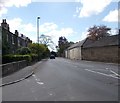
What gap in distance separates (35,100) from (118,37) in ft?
170

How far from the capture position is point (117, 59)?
5503 cm

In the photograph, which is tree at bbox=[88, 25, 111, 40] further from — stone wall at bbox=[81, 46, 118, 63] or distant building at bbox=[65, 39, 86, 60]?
stone wall at bbox=[81, 46, 118, 63]

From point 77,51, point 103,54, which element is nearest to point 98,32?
point 77,51

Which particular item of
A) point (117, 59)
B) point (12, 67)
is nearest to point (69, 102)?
point (12, 67)

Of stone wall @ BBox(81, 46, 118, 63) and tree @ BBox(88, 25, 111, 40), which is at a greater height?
tree @ BBox(88, 25, 111, 40)

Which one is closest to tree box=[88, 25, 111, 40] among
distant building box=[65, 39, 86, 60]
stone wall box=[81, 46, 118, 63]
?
distant building box=[65, 39, 86, 60]

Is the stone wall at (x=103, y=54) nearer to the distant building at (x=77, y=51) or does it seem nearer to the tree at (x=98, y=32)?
the distant building at (x=77, y=51)

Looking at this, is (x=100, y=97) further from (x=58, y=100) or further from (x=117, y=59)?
(x=117, y=59)

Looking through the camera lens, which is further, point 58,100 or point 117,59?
point 117,59

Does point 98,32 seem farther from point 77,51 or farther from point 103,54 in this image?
point 103,54

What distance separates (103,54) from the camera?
2475 inches

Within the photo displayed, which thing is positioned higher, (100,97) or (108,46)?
(108,46)

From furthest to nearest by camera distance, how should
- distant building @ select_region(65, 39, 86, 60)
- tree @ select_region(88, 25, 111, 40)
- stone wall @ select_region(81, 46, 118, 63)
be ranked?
1. tree @ select_region(88, 25, 111, 40)
2. distant building @ select_region(65, 39, 86, 60)
3. stone wall @ select_region(81, 46, 118, 63)

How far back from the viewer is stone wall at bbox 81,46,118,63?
56.6 meters
